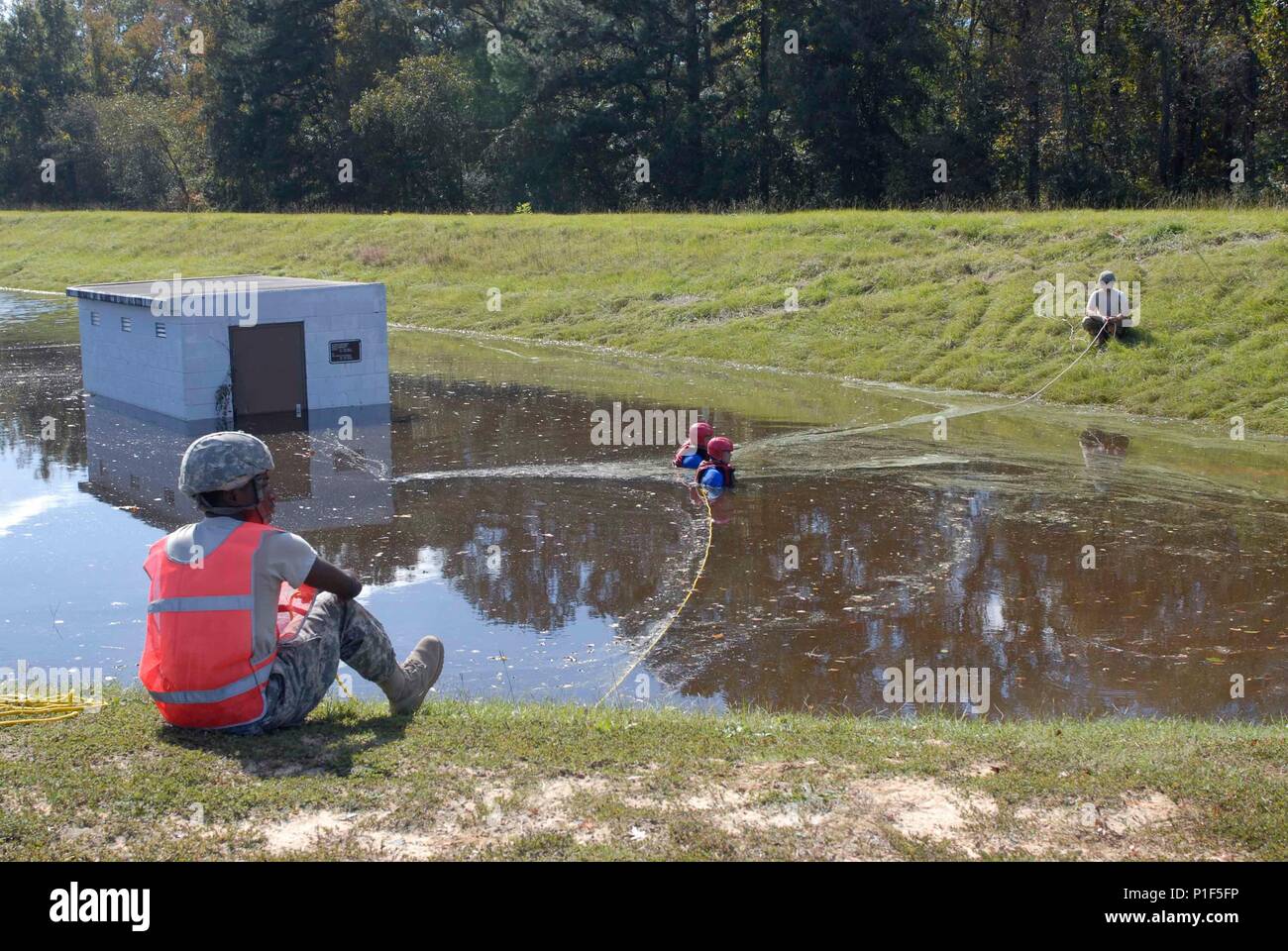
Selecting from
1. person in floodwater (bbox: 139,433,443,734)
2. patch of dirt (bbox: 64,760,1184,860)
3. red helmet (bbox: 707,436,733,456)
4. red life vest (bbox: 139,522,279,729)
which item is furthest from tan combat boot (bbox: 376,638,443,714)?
red helmet (bbox: 707,436,733,456)

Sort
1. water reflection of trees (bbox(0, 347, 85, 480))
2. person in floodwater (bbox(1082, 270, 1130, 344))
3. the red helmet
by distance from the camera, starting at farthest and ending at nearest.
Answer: person in floodwater (bbox(1082, 270, 1130, 344)) → water reflection of trees (bbox(0, 347, 85, 480)) → the red helmet

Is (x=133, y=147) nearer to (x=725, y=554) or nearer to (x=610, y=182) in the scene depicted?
(x=610, y=182)

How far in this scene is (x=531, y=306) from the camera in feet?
104

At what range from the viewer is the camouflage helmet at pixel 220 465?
19.5ft

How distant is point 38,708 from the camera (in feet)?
21.5

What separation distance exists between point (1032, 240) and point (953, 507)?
14435mm

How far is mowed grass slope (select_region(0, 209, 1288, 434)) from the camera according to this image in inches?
826

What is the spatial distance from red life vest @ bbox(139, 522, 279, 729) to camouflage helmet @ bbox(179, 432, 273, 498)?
21cm

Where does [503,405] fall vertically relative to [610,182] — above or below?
below

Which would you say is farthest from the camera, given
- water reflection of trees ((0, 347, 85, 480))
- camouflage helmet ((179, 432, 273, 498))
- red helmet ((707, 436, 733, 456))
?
water reflection of trees ((0, 347, 85, 480))

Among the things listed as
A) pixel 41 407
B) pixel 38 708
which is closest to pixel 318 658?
pixel 38 708

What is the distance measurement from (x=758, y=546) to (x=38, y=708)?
6920 mm

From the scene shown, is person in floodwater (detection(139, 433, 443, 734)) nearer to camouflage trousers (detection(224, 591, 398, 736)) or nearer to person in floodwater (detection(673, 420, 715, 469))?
camouflage trousers (detection(224, 591, 398, 736))
